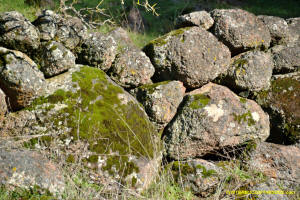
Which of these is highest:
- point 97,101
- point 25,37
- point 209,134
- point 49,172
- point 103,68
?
point 25,37

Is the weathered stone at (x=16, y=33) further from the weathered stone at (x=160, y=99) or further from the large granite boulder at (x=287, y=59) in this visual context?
the large granite boulder at (x=287, y=59)

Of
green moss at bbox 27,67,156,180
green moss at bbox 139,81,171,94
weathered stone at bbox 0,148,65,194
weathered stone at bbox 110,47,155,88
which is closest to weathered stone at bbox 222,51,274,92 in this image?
green moss at bbox 139,81,171,94

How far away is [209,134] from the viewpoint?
3812 mm

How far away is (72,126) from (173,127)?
136cm

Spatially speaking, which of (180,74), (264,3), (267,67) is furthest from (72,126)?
(264,3)

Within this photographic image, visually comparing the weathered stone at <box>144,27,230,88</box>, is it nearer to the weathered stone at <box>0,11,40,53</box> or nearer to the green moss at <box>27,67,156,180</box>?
the green moss at <box>27,67,156,180</box>

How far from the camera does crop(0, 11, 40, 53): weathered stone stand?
10.3 feet

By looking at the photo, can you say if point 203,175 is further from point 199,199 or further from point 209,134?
point 209,134

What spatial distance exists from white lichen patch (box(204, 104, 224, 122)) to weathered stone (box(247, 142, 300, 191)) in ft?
2.13

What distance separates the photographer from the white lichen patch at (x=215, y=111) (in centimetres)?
385

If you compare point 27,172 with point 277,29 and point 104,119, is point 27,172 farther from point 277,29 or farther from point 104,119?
point 277,29

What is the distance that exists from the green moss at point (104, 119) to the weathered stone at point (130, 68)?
25 cm

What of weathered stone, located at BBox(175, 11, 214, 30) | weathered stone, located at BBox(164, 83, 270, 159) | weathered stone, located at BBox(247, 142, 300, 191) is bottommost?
weathered stone, located at BBox(247, 142, 300, 191)

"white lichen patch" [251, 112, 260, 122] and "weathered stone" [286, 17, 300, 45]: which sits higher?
"weathered stone" [286, 17, 300, 45]
